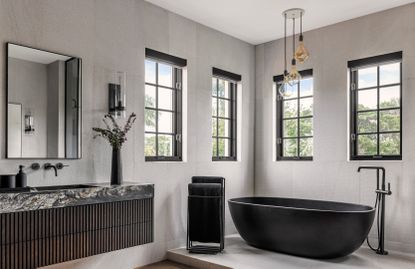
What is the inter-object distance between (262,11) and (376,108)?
1.92 metres

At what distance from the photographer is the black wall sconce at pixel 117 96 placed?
12.4ft

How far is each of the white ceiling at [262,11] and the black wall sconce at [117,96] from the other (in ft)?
3.56

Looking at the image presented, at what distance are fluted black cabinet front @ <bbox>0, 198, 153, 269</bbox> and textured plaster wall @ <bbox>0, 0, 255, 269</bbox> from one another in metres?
0.55

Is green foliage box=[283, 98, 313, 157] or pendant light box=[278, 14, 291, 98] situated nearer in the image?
pendant light box=[278, 14, 291, 98]

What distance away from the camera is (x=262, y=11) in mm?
4516

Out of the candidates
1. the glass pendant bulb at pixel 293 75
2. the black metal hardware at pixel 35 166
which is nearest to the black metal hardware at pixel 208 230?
the glass pendant bulb at pixel 293 75

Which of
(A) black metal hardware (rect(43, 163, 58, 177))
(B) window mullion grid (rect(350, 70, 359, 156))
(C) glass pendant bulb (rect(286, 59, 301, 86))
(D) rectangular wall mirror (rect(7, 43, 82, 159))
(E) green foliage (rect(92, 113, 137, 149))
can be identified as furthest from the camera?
(B) window mullion grid (rect(350, 70, 359, 156))

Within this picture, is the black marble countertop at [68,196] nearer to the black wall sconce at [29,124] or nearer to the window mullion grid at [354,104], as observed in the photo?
the black wall sconce at [29,124]

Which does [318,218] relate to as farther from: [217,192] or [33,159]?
[33,159]

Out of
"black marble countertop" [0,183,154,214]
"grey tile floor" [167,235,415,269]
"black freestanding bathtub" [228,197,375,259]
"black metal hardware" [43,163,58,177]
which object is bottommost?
"grey tile floor" [167,235,415,269]

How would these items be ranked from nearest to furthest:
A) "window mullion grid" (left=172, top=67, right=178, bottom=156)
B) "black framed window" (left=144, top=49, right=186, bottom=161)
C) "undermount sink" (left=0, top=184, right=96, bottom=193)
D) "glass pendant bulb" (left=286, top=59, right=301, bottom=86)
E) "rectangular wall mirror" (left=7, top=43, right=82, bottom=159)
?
"undermount sink" (left=0, top=184, right=96, bottom=193), "rectangular wall mirror" (left=7, top=43, right=82, bottom=159), "glass pendant bulb" (left=286, top=59, right=301, bottom=86), "black framed window" (left=144, top=49, right=186, bottom=161), "window mullion grid" (left=172, top=67, right=178, bottom=156)

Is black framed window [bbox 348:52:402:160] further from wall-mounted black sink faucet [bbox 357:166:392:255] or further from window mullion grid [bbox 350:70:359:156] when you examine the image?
wall-mounted black sink faucet [bbox 357:166:392:255]

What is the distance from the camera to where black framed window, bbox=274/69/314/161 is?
5262 millimetres

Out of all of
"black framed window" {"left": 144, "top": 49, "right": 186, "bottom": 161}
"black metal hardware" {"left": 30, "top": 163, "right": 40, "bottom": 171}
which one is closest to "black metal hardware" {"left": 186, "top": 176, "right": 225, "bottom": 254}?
"black framed window" {"left": 144, "top": 49, "right": 186, "bottom": 161}
